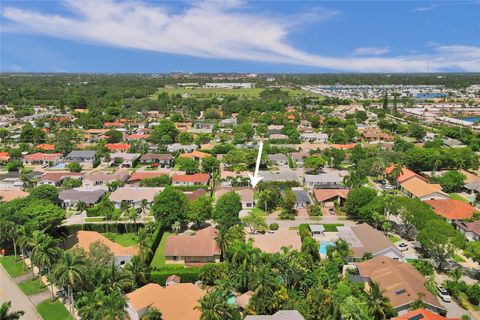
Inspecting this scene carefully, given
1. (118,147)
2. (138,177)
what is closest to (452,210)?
(138,177)

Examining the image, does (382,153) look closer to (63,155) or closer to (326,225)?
(326,225)

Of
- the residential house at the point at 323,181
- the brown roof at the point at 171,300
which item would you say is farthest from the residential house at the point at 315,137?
the brown roof at the point at 171,300

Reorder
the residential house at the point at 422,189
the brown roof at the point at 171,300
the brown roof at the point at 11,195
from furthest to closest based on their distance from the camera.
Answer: the residential house at the point at 422,189, the brown roof at the point at 11,195, the brown roof at the point at 171,300

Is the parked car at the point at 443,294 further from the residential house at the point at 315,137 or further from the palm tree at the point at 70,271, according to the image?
the residential house at the point at 315,137

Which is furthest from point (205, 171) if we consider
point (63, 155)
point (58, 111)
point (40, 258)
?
point (58, 111)

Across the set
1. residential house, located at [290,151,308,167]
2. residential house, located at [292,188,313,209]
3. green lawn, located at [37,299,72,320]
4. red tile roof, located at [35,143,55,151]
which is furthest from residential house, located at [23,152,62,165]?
green lawn, located at [37,299,72,320]
